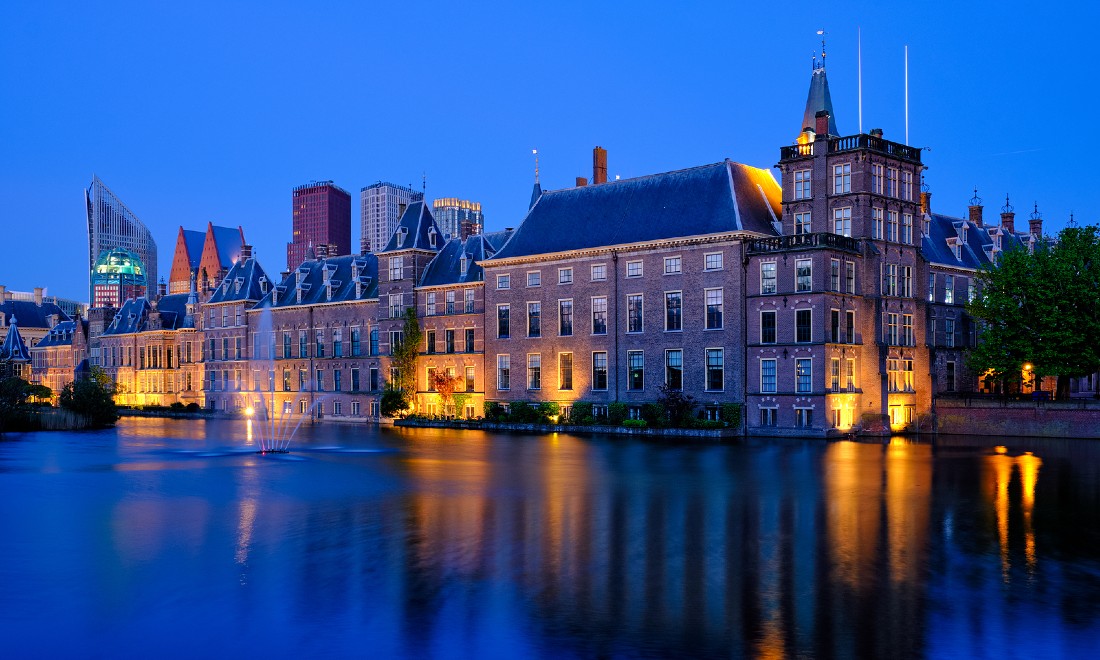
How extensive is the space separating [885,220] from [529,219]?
2676 cm

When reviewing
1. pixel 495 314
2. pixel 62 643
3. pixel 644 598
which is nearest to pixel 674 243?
pixel 495 314

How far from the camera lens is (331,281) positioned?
9300 cm

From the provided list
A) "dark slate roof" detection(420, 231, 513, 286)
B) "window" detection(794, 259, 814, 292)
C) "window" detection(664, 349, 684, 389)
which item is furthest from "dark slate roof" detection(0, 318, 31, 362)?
"window" detection(794, 259, 814, 292)

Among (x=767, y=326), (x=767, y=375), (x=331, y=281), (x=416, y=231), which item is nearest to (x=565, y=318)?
(x=767, y=326)

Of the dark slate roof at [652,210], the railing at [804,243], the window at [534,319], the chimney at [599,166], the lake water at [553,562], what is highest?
the chimney at [599,166]

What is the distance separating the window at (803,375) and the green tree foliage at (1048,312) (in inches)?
416

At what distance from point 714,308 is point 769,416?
7.48 meters

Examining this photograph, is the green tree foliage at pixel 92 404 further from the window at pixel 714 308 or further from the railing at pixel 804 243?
the railing at pixel 804 243

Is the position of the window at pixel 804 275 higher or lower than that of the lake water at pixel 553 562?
higher

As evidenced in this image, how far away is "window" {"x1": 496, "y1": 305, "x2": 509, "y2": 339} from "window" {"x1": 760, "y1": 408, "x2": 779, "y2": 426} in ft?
73.6

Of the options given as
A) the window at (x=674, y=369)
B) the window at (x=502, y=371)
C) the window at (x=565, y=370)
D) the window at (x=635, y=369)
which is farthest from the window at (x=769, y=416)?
the window at (x=502, y=371)

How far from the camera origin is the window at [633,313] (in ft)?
218

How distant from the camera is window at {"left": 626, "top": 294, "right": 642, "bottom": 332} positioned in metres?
66.4

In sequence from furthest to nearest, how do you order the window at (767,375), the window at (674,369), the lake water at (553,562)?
the window at (674,369), the window at (767,375), the lake water at (553,562)
